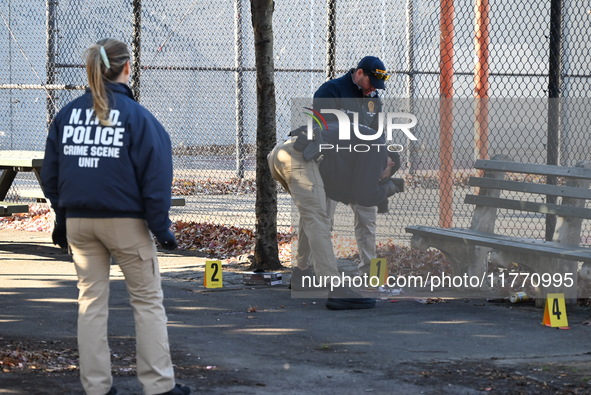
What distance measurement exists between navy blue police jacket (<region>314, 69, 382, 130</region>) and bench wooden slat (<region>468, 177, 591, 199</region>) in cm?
109

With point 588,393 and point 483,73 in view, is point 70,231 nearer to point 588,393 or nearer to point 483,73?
point 588,393

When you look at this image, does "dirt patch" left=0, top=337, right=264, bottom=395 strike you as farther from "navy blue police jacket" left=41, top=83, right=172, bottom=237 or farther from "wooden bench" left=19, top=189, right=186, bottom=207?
"wooden bench" left=19, top=189, right=186, bottom=207

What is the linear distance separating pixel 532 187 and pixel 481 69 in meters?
2.43

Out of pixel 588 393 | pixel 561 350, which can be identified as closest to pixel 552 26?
pixel 561 350

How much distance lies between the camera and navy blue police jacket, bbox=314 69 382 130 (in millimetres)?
8492

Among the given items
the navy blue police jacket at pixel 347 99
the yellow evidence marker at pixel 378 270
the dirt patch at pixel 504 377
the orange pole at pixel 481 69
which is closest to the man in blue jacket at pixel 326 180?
the navy blue police jacket at pixel 347 99

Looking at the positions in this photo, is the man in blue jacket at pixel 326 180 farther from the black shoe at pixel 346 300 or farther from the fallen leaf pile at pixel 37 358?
the fallen leaf pile at pixel 37 358

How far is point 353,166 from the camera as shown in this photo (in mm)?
8359

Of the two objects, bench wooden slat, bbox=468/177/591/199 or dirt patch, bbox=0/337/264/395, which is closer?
dirt patch, bbox=0/337/264/395

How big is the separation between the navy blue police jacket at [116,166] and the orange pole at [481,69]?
5.92 m

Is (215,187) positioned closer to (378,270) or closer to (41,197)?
(41,197)

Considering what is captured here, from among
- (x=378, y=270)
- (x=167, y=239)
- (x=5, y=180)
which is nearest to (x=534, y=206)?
(x=378, y=270)

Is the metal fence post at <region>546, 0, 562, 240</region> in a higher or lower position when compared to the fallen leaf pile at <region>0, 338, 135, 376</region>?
higher

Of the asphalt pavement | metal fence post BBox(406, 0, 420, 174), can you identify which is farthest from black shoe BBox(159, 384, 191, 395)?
metal fence post BBox(406, 0, 420, 174)
